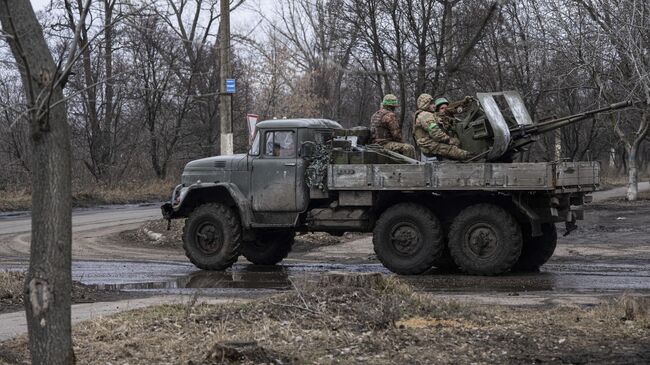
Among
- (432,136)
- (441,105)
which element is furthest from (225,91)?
(432,136)

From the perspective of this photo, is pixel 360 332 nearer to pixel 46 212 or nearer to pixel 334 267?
pixel 46 212

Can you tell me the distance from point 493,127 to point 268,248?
4.72m

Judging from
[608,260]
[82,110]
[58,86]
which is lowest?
[608,260]

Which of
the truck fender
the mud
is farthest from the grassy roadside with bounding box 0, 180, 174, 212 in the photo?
the truck fender

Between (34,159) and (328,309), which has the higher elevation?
(34,159)

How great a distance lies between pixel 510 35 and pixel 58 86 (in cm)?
2164

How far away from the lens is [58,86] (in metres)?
4.95

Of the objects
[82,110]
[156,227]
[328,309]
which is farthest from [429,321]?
[82,110]

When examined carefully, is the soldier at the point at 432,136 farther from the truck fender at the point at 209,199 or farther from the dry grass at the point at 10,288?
the dry grass at the point at 10,288

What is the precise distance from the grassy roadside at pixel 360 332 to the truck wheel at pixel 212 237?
5274mm

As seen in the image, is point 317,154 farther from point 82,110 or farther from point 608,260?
point 82,110

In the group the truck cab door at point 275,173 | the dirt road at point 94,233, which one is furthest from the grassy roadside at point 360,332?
the dirt road at point 94,233

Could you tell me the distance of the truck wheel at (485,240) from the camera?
12430 mm

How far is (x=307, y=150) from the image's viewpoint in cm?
1352
